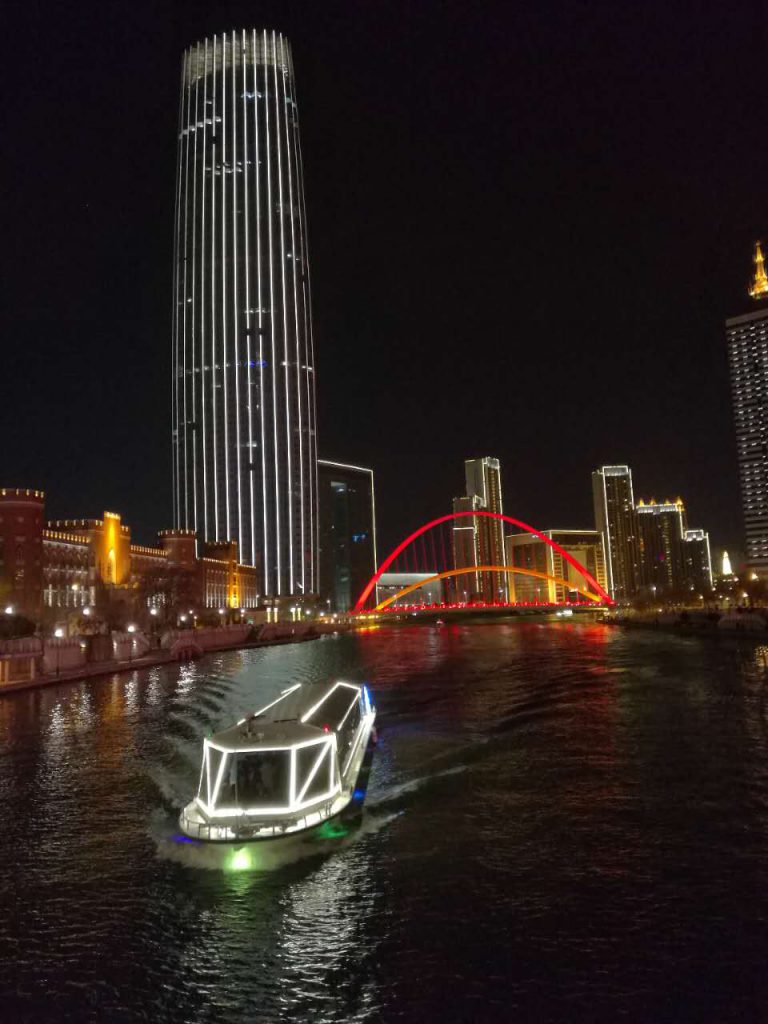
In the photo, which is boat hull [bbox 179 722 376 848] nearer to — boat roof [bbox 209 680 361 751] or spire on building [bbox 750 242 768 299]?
boat roof [bbox 209 680 361 751]

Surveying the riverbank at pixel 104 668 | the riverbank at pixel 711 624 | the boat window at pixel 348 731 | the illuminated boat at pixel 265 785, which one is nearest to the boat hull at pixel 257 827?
the illuminated boat at pixel 265 785

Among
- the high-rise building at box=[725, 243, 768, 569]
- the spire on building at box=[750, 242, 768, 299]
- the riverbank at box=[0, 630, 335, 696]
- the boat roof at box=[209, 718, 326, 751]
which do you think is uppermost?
the spire on building at box=[750, 242, 768, 299]

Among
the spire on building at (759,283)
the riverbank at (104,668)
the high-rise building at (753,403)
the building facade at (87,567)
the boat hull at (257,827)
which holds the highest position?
the spire on building at (759,283)

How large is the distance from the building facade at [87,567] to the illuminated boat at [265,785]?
63.3 metres

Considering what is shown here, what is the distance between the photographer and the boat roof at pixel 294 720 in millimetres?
13562

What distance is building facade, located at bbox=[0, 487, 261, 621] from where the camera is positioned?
8025 centimetres

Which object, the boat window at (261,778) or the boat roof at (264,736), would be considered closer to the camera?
the boat window at (261,778)

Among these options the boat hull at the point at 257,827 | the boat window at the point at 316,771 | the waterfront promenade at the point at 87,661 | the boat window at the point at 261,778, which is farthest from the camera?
the waterfront promenade at the point at 87,661

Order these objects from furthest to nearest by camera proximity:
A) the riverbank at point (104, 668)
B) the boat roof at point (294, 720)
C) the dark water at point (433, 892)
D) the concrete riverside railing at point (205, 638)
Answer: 1. the concrete riverside railing at point (205, 638)
2. the riverbank at point (104, 668)
3. the boat roof at point (294, 720)
4. the dark water at point (433, 892)

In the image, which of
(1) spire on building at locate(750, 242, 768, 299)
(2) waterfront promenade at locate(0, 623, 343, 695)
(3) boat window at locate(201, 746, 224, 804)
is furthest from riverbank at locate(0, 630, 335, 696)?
(1) spire on building at locate(750, 242, 768, 299)

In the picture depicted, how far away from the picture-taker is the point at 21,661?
41094mm

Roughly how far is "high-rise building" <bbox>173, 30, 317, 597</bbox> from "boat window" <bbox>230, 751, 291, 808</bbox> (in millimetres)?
152042

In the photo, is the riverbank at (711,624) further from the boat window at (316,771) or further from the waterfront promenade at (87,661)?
the boat window at (316,771)

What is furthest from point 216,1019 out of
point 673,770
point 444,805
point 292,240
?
point 292,240
